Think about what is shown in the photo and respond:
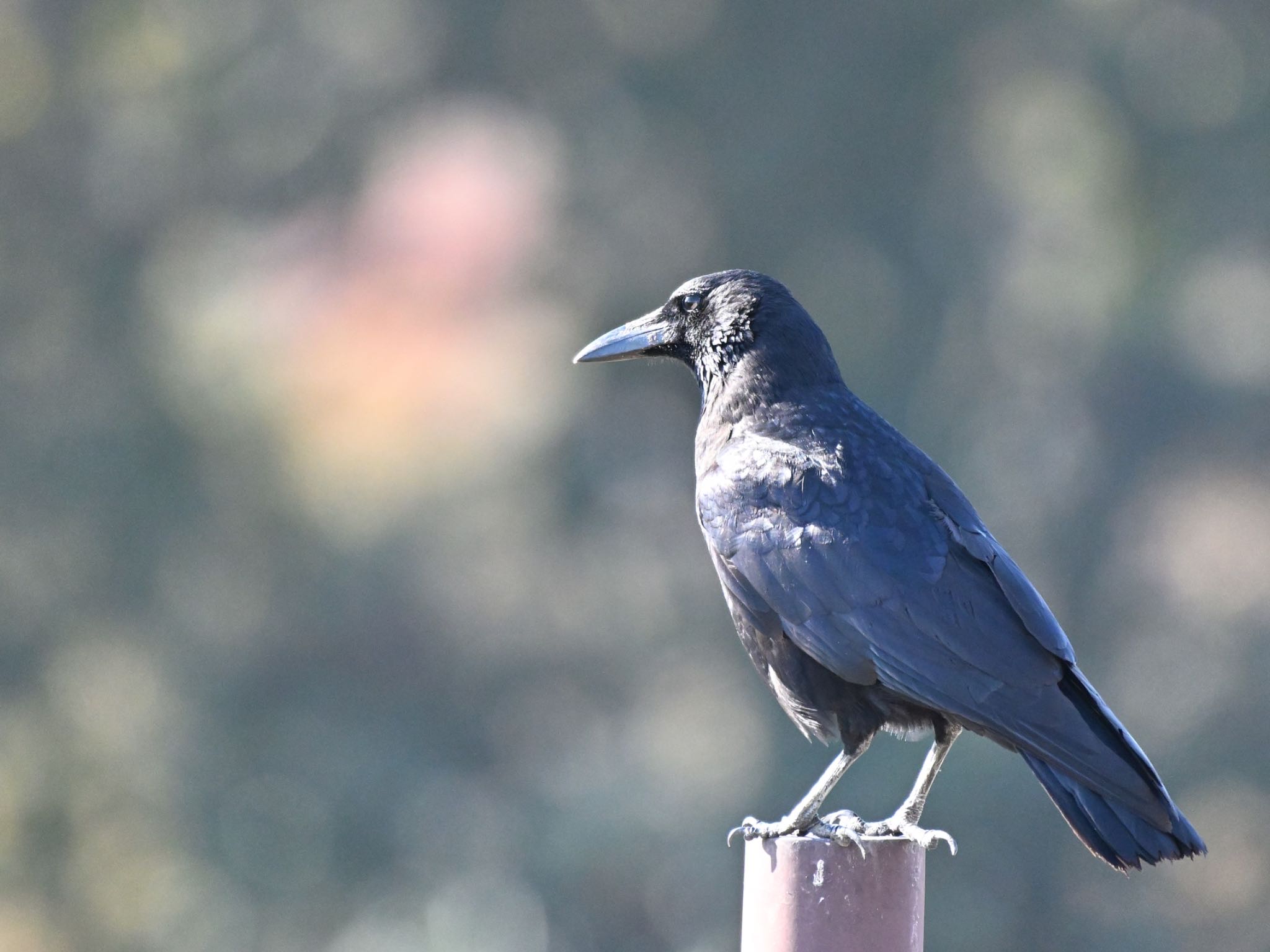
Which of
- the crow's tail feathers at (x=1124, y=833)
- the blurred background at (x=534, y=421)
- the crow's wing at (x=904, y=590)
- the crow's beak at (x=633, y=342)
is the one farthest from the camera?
the blurred background at (x=534, y=421)

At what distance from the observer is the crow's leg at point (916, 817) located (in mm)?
3465

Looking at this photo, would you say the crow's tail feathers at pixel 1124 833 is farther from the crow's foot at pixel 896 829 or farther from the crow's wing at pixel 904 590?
the crow's foot at pixel 896 829

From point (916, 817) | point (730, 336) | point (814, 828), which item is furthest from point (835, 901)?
point (730, 336)

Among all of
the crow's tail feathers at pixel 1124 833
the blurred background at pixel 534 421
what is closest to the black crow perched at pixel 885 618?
the crow's tail feathers at pixel 1124 833

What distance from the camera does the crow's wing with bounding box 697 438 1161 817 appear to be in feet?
11.5

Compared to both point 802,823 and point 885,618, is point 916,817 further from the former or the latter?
point 885,618

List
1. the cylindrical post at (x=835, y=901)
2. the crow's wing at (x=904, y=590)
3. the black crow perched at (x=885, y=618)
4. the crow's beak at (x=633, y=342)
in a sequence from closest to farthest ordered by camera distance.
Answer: the cylindrical post at (x=835, y=901) → the black crow perched at (x=885, y=618) → the crow's wing at (x=904, y=590) → the crow's beak at (x=633, y=342)

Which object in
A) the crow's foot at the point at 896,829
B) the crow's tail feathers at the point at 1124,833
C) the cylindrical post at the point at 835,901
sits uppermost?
the crow's foot at the point at 896,829

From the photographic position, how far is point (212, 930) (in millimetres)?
10180

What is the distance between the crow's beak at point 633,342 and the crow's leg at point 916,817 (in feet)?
4.40

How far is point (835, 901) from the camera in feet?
10.1

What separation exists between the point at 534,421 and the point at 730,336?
18.3 ft

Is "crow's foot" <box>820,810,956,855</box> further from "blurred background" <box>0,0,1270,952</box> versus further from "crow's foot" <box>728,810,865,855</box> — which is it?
"blurred background" <box>0,0,1270,952</box>

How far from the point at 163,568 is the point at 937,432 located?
442cm
